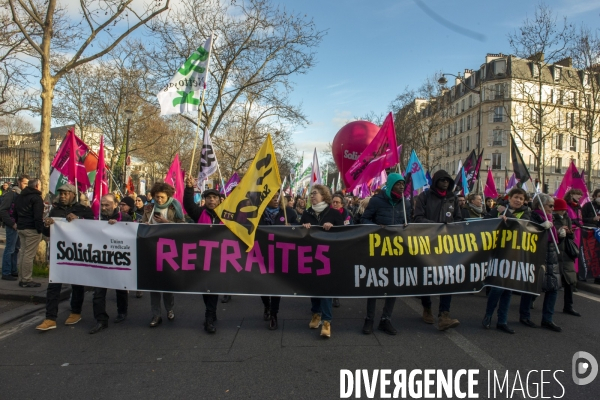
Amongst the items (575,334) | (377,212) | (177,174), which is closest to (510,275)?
(575,334)

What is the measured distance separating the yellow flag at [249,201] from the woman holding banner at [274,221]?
326mm

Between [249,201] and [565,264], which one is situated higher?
[249,201]

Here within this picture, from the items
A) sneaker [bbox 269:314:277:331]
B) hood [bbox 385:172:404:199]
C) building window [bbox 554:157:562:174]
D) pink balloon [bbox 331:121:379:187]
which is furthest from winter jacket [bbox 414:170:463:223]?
building window [bbox 554:157:562:174]

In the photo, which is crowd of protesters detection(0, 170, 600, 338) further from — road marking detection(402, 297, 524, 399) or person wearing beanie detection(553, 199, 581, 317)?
road marking detection(402, 297, 524, 399)

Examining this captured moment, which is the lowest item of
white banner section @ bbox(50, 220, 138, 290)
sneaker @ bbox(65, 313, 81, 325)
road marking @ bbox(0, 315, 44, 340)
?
road marking @ bbox(0, 315, 44, 340)

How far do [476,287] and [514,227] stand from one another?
0.93 metres

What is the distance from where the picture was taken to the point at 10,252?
8.26 meters

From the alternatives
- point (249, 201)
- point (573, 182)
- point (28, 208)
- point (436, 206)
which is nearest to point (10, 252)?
point (28, 208)

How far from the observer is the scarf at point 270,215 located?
20.8 feet

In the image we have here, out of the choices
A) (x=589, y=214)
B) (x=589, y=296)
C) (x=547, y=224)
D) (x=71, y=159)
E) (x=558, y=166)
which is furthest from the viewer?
(x=558, y=166)

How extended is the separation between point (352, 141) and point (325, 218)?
770cm

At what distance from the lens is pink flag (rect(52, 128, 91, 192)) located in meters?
7.25

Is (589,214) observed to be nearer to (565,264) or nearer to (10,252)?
(565,264)

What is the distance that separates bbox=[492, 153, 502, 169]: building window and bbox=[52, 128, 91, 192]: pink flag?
57.7m
